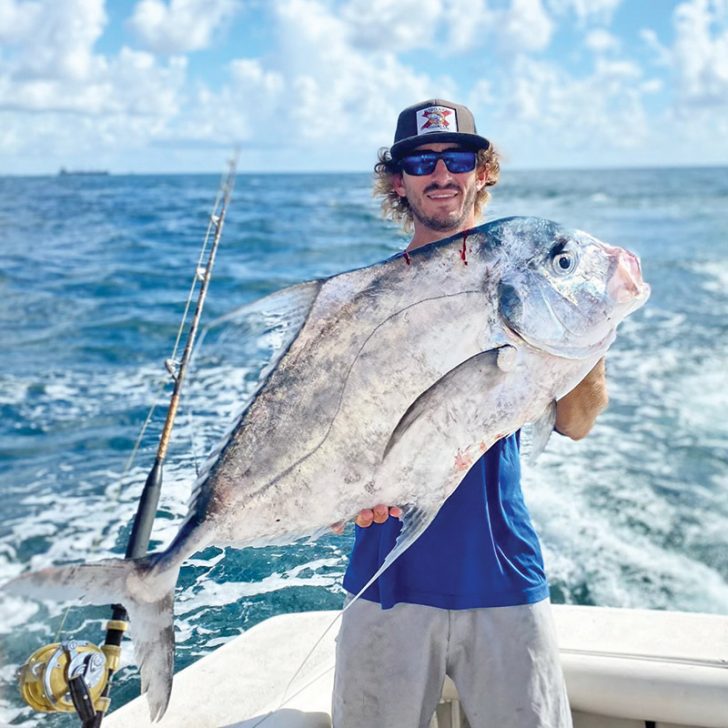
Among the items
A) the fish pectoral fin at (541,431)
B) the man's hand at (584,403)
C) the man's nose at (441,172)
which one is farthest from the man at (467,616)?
the man's nose at (441,172)

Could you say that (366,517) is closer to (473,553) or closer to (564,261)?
(473,553)

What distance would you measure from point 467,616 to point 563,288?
967 millimetres

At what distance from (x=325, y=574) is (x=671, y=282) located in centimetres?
1439

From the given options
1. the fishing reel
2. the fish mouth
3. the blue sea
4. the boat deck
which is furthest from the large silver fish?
the boat deck

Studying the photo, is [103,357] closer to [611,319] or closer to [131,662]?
[131,662]

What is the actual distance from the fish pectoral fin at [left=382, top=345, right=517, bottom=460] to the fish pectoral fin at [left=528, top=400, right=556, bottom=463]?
0.63 ft

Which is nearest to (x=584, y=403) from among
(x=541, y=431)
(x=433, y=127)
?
(x=541, y=431)

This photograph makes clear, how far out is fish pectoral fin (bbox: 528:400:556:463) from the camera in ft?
6.01

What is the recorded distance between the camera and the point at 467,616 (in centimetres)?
217

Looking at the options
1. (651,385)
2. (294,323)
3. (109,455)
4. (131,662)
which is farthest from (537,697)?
(651,385)

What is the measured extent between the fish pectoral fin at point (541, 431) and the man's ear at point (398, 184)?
1.04m

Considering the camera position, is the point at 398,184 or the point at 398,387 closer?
the point at 398,387

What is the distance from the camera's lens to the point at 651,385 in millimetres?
9234

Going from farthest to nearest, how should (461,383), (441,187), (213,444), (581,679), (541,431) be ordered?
(213,444)
(581,679)
(441,187)
(541,431)
(461,383)
